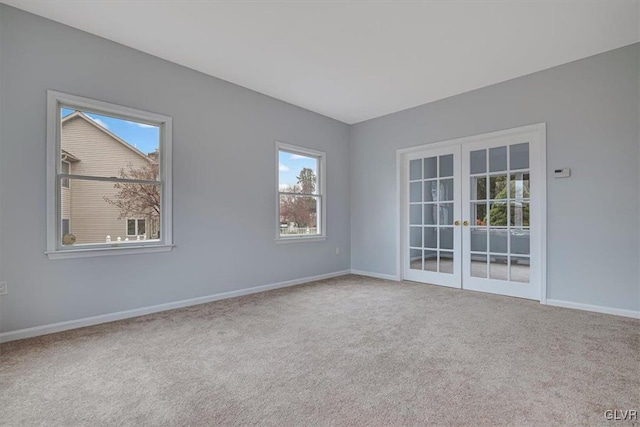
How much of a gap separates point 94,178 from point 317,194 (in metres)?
3.10

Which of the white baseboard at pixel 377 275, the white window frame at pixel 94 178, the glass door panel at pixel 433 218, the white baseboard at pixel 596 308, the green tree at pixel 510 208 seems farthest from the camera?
the white baseboard at pixel 377 275

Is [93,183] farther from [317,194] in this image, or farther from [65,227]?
[317,194]

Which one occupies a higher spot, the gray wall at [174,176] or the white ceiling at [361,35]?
the white ceiling at [361,35]

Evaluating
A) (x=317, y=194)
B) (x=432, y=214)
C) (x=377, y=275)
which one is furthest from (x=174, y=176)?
(x=432, y=214)

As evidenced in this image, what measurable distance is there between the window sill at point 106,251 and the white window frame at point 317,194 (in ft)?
5.35

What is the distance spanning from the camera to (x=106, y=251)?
3.16 meters

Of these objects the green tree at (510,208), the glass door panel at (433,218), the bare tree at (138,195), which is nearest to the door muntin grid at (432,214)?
the glass door panel at (433,218)

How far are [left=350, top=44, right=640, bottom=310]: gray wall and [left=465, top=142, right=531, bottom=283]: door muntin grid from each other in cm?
30

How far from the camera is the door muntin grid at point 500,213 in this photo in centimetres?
403

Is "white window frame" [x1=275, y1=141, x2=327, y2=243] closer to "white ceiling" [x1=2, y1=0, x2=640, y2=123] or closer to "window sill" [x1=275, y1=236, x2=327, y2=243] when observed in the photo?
"window sill" [x1=275, y1=236, x2=327, y2=243]

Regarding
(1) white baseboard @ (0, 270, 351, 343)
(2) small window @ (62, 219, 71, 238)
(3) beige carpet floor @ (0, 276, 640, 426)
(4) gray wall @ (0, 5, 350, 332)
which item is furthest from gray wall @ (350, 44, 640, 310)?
(2) small window @ (62, 219, 71, 238)

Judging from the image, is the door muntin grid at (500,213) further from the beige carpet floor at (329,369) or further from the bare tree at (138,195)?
the bare tree at (138,195)

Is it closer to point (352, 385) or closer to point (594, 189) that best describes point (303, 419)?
point (352, 385)

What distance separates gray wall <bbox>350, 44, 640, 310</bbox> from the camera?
3.26m
